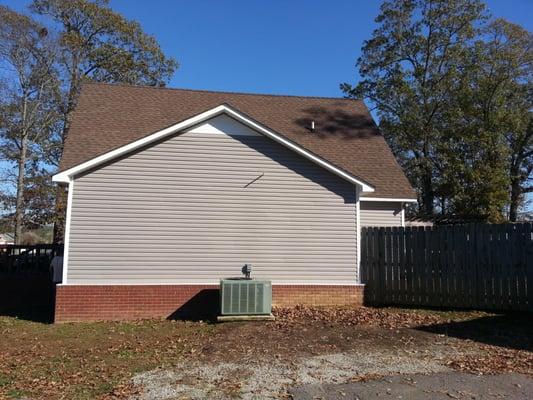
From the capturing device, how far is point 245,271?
12008mm

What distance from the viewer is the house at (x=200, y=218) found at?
38.4ft

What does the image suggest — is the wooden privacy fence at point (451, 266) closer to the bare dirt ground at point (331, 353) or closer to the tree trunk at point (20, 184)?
the bare dirt ground at point (331, 353)

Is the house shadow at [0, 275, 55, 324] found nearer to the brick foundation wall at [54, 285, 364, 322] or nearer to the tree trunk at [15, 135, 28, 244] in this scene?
the brick foundation wall at [54, 285, 364, 322]

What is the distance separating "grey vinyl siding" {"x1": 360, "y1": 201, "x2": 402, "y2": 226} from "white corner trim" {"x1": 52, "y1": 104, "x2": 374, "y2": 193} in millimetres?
1995

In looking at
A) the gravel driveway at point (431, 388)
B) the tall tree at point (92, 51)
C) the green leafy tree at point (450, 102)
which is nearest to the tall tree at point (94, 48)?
the tall tree at point (92, 51)

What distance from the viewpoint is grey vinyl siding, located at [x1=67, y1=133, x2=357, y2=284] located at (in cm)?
1185

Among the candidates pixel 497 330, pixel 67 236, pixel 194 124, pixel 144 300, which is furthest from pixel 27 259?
pixel 497 330

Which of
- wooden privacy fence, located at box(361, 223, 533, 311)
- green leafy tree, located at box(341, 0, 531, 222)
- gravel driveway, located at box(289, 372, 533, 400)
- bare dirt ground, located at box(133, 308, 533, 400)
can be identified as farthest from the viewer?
green leafy tree, located at box(341, 0, 531, 222)

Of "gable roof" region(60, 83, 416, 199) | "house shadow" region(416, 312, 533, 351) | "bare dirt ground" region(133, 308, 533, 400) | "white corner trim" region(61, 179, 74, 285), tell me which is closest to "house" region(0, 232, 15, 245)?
"gable roof" region(60, 83, 416, 199)

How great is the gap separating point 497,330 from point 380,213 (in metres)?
5.68

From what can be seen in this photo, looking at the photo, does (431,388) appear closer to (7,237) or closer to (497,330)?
(497,330)

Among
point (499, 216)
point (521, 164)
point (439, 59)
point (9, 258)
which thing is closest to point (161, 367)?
point (9, 258)

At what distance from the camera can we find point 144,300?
11734 mm

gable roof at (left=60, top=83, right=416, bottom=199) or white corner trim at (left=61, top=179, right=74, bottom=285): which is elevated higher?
gable roof at (left=60, top=83, right=416, bottom=199)
